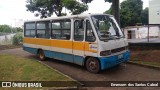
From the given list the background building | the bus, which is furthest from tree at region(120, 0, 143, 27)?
the bus

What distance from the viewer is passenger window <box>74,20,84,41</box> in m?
9.08

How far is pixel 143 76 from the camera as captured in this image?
8.27 m

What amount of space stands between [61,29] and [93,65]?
2.78 meters

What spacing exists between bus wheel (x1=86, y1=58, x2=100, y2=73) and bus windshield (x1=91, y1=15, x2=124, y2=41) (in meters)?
1.08

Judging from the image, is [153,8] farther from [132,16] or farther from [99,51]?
[99,51]

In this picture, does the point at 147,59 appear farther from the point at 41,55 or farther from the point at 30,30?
the point at 30,30

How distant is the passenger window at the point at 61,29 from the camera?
992 cm

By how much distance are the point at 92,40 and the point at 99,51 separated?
1.95ft

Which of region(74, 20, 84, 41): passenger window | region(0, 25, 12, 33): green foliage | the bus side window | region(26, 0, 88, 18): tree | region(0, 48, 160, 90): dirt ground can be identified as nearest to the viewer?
region(0, 48, 160, 90): dirt ground

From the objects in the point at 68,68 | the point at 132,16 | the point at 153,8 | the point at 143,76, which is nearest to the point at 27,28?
the point at 68,68

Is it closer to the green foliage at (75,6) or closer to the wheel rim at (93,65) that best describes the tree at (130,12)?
the green foliage at (75,6)

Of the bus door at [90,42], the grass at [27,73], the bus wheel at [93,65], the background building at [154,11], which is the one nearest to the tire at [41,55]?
the grass at [27,73]

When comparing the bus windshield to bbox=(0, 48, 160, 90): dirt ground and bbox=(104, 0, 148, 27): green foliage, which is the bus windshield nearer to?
bbox=(0, 48, 160, 90): dirt ground

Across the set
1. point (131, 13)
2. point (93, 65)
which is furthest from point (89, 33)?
point (131, 13)
